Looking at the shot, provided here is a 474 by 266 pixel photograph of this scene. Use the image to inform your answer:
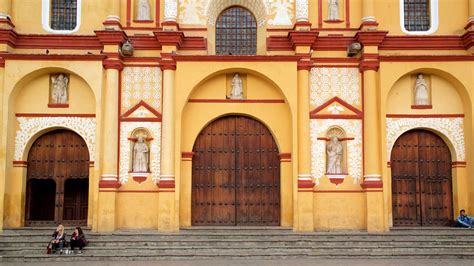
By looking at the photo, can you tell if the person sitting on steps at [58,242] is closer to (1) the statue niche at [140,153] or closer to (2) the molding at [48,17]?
(1) the statue niche at [140,153]

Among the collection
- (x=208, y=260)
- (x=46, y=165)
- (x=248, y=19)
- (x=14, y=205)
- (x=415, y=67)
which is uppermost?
(x=248, y=19)

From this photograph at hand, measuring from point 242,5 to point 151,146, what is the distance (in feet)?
21.6

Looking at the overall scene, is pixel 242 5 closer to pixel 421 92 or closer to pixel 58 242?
pixel 421 92

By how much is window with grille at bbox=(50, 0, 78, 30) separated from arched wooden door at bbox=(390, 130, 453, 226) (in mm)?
13146

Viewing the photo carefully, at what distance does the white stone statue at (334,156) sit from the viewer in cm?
2302

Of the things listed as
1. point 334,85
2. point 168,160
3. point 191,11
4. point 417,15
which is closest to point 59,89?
point 168,160

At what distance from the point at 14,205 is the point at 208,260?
8171 mm

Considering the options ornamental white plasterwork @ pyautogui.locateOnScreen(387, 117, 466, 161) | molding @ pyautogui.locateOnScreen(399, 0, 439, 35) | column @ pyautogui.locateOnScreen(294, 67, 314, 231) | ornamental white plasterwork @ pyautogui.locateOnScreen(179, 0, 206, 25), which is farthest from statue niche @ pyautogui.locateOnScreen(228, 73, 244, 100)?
molding @ pyautogui.locateOnScreen(399, 0, 439, 35)

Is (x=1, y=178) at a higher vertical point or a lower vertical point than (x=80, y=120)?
lower

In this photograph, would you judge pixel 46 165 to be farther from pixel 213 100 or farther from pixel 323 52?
pixel 323 52

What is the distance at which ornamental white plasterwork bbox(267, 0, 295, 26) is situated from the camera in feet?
78.3

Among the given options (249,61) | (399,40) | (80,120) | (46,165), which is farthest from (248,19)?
(46,165)

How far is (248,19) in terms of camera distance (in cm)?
2459

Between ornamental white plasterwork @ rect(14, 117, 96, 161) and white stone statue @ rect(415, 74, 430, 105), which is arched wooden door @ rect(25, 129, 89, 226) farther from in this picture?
white stone statue @ rect(415, 74, 430, 105)
